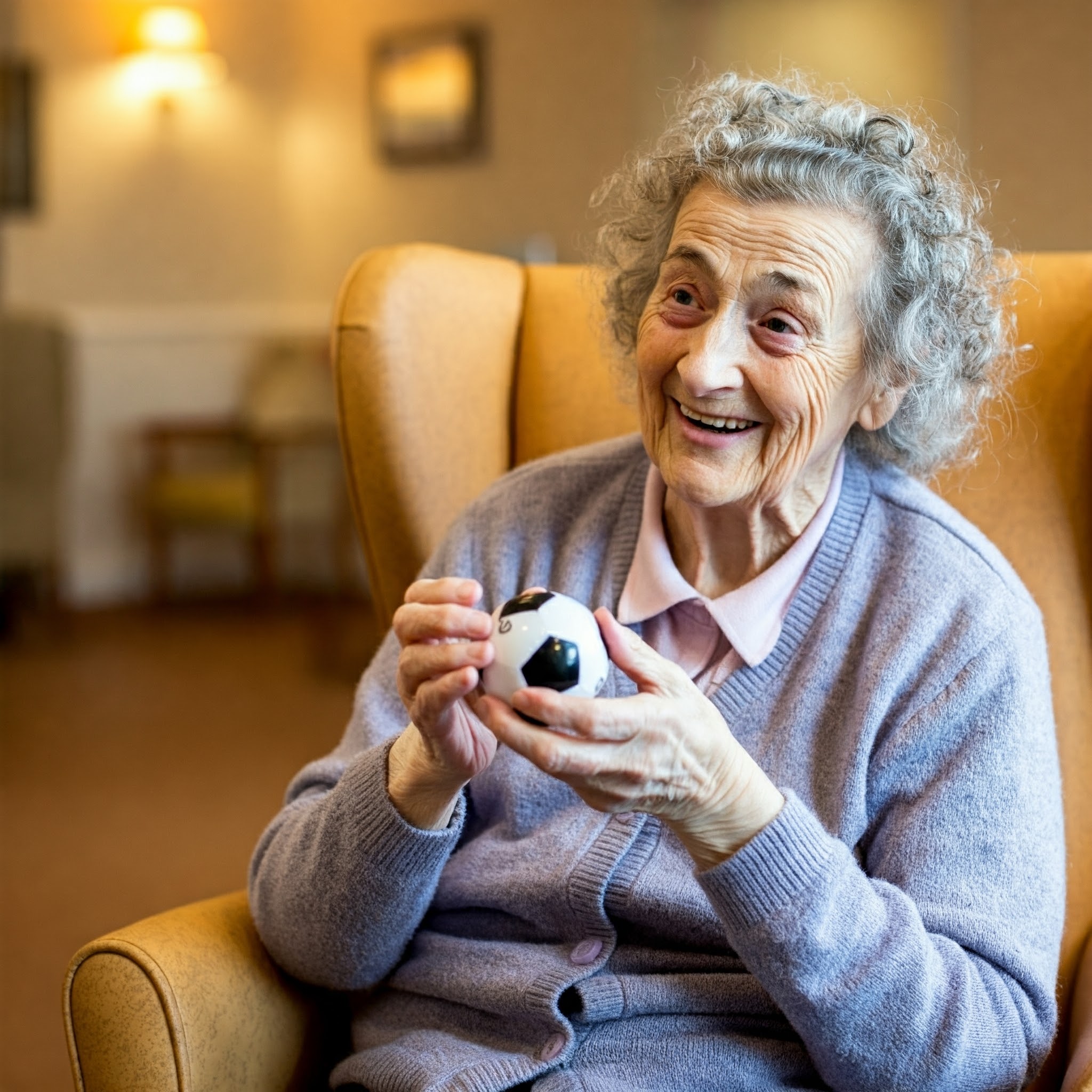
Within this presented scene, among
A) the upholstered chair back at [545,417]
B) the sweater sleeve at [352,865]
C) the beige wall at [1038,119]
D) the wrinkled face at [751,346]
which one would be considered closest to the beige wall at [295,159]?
the beige wall at [1038,119]

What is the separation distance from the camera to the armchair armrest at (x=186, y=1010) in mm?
1047

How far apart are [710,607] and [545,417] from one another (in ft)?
1.40

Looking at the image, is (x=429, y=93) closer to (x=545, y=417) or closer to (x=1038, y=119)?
(x=1038, y=119)

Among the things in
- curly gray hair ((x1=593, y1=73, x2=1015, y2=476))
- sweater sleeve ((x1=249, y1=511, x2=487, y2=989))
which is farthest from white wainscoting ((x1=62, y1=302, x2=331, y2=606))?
curly gray hair ((x1=593, y1=73, x2=1015, y2=476))

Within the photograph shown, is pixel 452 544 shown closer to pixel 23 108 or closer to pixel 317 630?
pixel 23 108

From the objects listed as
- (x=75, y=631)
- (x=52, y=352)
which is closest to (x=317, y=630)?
(x=75, y=631)

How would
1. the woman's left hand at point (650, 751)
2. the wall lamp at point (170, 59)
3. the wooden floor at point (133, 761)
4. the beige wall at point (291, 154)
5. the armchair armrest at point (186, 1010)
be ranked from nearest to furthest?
the woman's left hand at point (650, 751)
the armchair armrest at point (186, 1010)
the wooden floor at point (133, 761)
the beige wall at point (291, 154)
the wall lamp at point (170, 59)

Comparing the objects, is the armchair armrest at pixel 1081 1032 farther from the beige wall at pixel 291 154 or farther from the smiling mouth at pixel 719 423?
the beige wall at pixel 291 154

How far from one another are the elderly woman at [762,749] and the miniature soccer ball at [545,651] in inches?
1.3

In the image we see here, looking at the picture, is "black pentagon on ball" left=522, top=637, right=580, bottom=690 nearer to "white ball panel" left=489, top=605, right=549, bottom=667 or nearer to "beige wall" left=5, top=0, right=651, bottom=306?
"white ball panel" left=489, top=605, right=549, bottom=667

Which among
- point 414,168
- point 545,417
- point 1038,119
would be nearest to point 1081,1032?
point 545,417

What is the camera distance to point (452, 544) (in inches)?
49.5

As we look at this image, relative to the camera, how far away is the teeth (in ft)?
3.63

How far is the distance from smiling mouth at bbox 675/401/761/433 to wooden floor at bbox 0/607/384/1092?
1753mm
